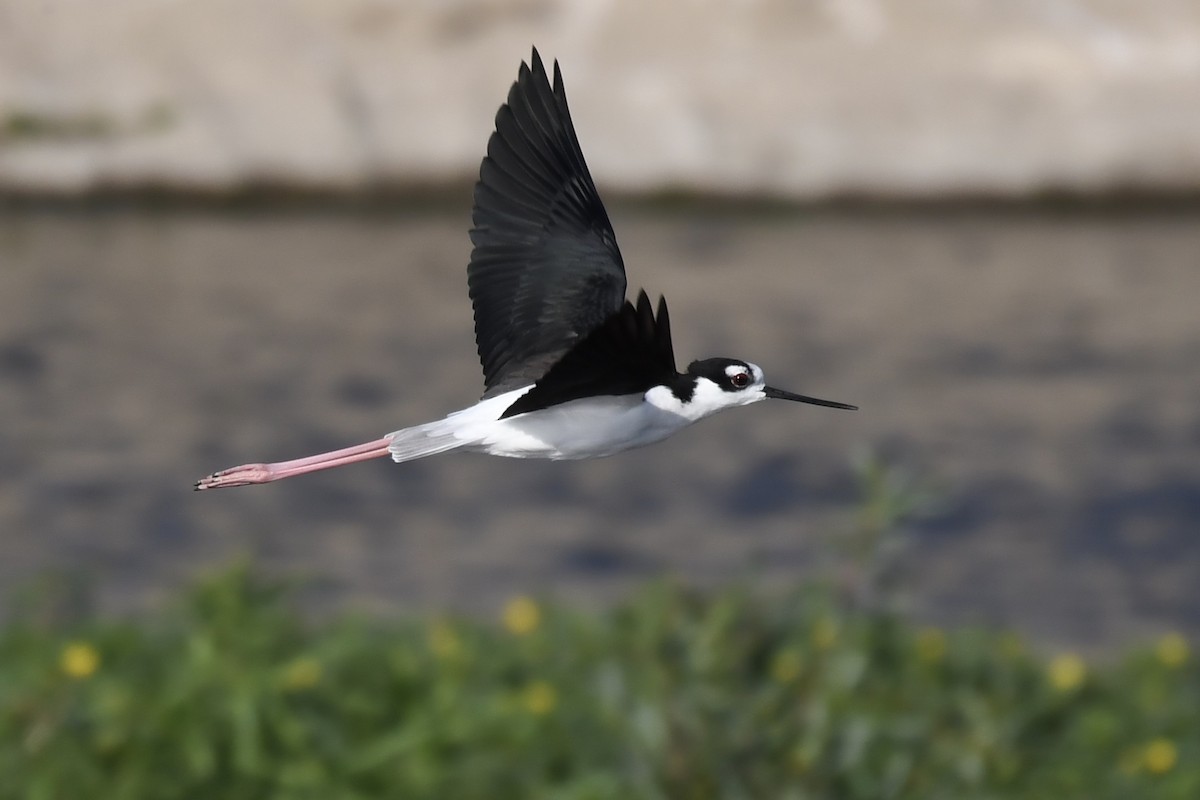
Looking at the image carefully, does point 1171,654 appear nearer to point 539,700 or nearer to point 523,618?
point 523,618

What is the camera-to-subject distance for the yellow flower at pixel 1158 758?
429 cm

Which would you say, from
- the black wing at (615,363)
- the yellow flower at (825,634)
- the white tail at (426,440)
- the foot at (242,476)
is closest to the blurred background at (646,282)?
the yellow flower at (825,634)

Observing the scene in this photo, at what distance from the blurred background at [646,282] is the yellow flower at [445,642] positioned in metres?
2.85

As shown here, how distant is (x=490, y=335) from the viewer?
2484 millimetres

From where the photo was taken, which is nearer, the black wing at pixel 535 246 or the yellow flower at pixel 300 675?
the black wing at pixel 535 246

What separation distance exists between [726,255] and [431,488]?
215 centimetres

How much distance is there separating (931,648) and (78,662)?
1.82 m

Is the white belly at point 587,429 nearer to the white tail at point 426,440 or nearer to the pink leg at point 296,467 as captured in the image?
the white tail at point 426,440

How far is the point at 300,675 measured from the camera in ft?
13.3

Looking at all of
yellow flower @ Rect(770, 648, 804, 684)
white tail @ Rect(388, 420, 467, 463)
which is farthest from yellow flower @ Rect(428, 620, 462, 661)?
white tail @ Rect(388, 420, 467, 463)

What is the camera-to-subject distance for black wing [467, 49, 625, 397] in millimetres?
2438

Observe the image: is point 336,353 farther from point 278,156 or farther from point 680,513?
point 680,513

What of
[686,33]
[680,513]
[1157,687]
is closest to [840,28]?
[686,33]

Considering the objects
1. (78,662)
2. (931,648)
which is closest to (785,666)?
(931,648)
